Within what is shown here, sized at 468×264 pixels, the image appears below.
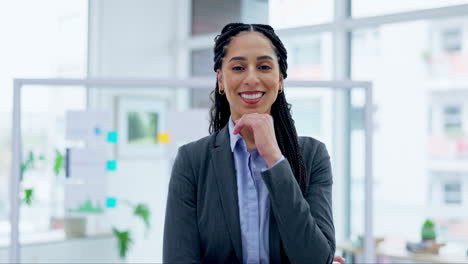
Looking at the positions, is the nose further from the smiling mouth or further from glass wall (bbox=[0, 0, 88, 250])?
glass wall (bbox=[0, 0, 88, 250])

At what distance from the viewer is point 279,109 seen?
3.51 feet

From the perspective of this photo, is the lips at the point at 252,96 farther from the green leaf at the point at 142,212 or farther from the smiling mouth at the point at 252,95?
the green leaf at the point at 142,212

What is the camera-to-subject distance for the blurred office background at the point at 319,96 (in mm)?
3631

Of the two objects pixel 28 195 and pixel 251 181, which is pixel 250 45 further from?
pixel 28 195

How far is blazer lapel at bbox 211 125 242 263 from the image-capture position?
0.94 metres

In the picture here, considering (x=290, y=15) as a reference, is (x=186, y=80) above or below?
below

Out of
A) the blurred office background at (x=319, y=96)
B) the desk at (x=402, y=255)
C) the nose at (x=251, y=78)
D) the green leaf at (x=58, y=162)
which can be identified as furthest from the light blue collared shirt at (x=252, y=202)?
the desk at (x=402, y=255)

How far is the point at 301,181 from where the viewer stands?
101 centimetres

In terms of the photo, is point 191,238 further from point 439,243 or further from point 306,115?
point 306,115

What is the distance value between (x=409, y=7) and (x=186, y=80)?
77.7 inches

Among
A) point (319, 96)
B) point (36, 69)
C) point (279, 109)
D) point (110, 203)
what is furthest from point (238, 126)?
point (36, 69)

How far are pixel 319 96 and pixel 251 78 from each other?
3.31m

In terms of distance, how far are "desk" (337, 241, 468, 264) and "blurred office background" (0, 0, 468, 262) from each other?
227mm

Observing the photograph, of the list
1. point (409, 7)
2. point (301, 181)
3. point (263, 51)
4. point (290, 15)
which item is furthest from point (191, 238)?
point (290, 15)
